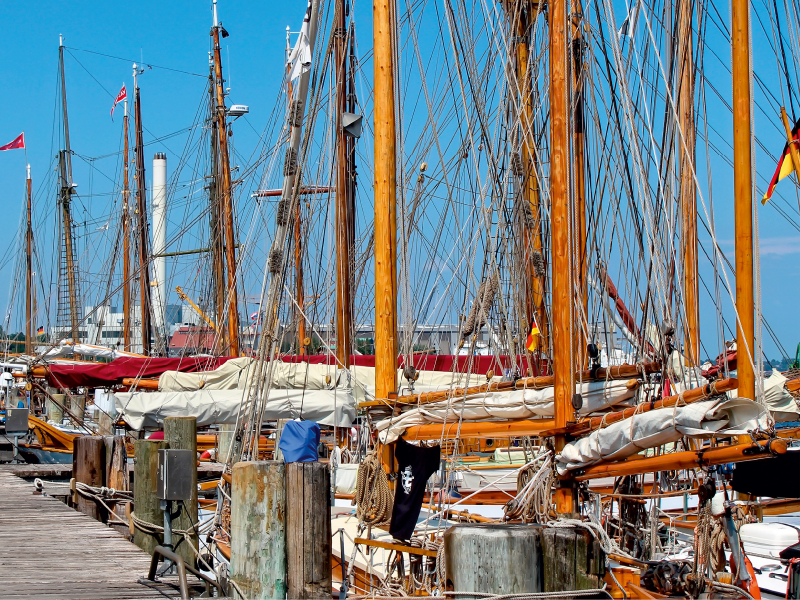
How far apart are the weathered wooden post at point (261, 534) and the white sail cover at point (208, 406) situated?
12.1 meters

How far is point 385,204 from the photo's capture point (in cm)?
1088

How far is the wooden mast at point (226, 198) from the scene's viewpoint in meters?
28.4

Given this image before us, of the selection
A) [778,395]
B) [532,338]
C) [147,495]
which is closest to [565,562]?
[147,495]

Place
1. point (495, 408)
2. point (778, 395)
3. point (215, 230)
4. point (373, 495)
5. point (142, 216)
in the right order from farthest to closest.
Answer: point (142, 216), point (215, 230), point (778, 395), point (495, 408), point (373, 495)

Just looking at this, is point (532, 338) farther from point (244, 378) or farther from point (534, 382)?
point (244, 378)

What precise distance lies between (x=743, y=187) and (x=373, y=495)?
4836 millimetres

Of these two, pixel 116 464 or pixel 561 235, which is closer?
pixel 561 235

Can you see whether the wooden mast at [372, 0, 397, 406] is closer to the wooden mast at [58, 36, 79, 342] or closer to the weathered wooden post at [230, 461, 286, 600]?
the weathered wooden post at [230, 461, 286, 600]

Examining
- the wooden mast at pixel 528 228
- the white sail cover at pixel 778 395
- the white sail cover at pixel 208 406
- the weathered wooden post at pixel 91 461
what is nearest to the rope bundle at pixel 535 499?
the wooden mast at pixel 528 228

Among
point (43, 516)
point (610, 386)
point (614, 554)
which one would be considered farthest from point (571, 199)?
point (43, 516)

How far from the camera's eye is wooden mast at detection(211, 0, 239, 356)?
28375 millimetres

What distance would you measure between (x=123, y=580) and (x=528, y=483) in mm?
3834

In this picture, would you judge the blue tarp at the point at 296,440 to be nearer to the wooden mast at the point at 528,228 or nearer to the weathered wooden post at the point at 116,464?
the weathered wooden post at the point at 116,464

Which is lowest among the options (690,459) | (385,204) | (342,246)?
(690,459)
